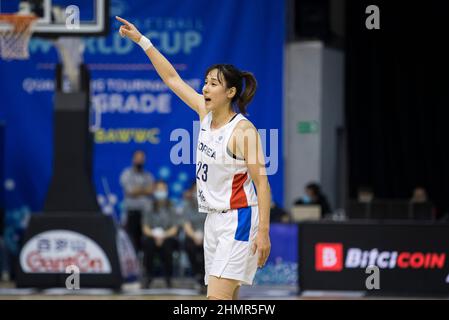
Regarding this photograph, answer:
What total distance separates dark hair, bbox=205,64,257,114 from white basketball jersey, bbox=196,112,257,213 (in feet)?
0.65

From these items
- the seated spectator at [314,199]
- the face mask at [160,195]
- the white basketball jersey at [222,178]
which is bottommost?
the seated spectator at [314,199]

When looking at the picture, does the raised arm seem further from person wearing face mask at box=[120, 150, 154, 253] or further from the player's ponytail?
person wearing face mask at box=[120, 150, 154, 253]

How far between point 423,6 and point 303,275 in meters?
7.04

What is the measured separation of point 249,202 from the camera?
22.6 ft

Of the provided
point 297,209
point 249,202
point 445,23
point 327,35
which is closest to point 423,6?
point 445,23

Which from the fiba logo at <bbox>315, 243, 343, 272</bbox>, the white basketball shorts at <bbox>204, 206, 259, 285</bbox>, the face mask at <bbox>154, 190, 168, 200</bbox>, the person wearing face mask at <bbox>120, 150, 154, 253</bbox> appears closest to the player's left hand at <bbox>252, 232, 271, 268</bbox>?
the white basketball shorts at <bbox>204, 206, 259, 285</bbox>

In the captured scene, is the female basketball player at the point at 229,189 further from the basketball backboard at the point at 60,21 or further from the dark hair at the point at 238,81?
the basketball backboard at the point at 60,21

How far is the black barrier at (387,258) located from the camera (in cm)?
1384

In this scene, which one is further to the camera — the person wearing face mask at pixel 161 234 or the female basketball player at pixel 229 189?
the person wearing face mask at pixel 161 234

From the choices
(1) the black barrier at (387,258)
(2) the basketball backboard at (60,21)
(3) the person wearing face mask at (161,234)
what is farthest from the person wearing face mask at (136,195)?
(2) the basketball backboard at (60,21)

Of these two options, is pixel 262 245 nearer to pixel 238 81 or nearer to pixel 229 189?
pixel 229 189

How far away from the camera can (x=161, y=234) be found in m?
15.8

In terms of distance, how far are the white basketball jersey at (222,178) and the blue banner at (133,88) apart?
11450mm

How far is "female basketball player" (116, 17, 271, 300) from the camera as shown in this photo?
674 cm
